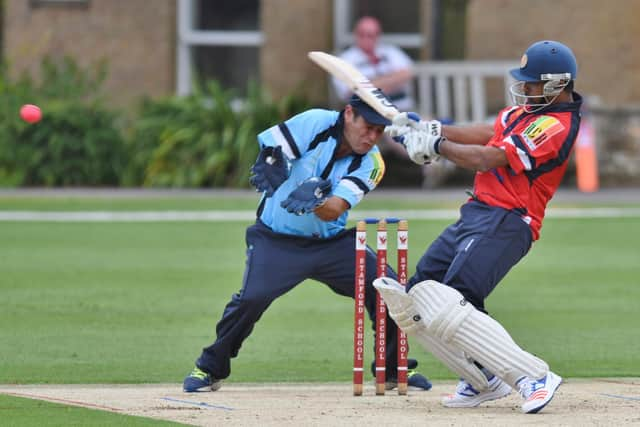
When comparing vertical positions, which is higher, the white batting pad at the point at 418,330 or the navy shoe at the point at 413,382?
the white batting pad at the point at 418,330

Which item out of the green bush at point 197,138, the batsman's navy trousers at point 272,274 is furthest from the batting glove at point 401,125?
the green bush at point 197,138

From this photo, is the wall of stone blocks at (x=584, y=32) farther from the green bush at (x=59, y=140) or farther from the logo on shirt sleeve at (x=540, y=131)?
the logo on shirt sleeve at (x=540, y=131)

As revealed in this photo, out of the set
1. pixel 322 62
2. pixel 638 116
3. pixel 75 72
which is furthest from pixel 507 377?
pixel 75 72

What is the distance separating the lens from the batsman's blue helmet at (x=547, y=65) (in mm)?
6559

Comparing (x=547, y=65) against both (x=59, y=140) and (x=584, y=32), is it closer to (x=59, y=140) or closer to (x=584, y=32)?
(x=584, y=32)

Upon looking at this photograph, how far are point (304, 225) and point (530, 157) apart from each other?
126cm

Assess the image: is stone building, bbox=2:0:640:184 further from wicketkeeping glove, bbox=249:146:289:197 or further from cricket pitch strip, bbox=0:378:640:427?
wicketkeeping glove, bbox=249:146:289:197

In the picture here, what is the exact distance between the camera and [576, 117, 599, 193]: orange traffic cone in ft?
55.7

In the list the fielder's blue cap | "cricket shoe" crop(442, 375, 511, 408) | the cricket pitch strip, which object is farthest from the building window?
"cricket shoe" crop(442, 375, 511, 408)

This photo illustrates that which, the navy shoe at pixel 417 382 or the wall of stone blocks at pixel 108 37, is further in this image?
the wall of stone blocks at pixel 108 37

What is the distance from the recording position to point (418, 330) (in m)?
6.64

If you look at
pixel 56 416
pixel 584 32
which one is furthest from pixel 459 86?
pixel 56 416

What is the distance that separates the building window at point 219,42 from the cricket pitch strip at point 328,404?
12.0 m

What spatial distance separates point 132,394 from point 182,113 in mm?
10981
